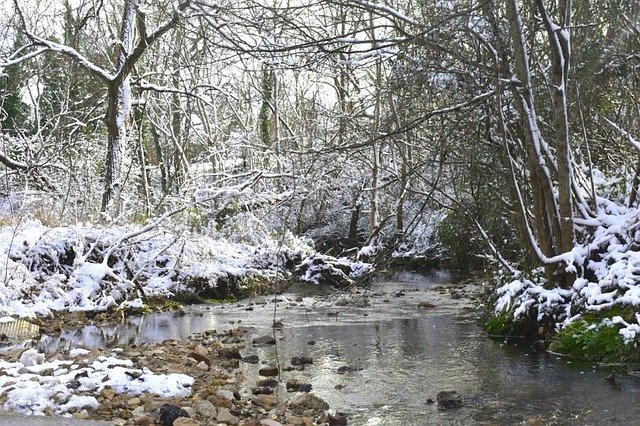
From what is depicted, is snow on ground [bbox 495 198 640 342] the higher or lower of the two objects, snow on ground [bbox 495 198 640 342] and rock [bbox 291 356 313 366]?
the higher

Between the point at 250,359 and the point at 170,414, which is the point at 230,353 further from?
the point at 170,414

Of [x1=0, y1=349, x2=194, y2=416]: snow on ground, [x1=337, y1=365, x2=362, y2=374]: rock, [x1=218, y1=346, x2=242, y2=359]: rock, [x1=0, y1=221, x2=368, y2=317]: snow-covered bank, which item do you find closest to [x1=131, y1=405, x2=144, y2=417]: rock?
[x1=0, y1=349, x2=194, y2=416]: snow on ground

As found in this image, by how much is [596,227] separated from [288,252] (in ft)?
31.9

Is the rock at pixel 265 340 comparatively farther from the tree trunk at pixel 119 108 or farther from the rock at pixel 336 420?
the tree trunk at pixel 119 108

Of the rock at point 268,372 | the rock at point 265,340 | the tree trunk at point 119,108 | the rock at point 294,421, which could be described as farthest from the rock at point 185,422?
the tree trunk at point 119,108

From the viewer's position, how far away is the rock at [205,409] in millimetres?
4879

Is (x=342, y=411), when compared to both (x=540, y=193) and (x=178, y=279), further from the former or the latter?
(x=178, y=279)

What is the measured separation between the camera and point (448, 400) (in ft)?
18.1

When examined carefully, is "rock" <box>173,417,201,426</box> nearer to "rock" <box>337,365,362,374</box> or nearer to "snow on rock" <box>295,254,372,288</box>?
"rock" <box>337,365,362,374</box>

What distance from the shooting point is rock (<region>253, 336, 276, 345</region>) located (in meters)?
8.55

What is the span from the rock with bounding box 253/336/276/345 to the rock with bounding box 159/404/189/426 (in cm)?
371

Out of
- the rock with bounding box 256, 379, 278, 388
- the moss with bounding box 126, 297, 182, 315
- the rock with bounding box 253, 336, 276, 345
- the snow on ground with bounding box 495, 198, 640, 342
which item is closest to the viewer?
the rock with bounding box 256, 379, 278, 388

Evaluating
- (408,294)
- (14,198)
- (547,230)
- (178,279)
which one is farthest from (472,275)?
(14,198)

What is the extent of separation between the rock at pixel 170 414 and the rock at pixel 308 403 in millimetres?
962
